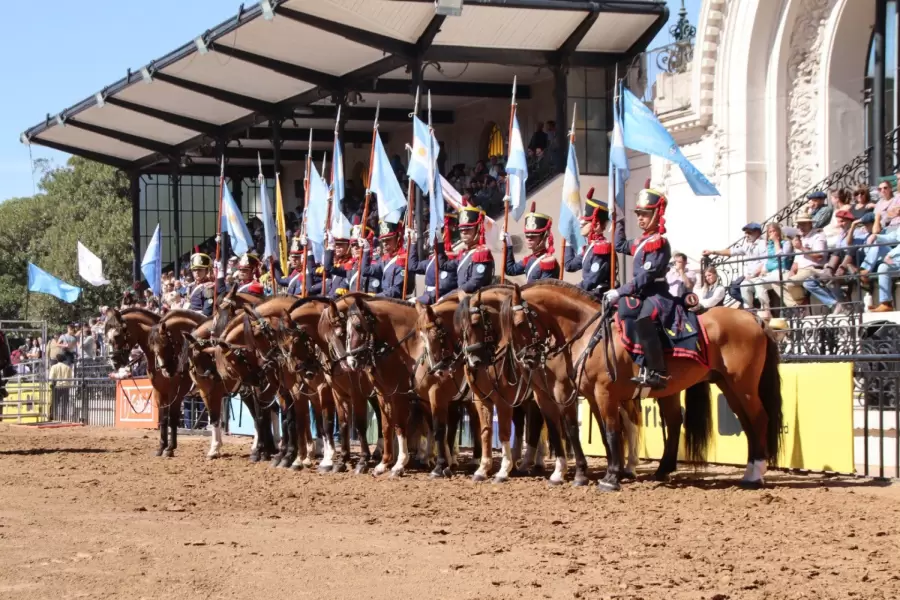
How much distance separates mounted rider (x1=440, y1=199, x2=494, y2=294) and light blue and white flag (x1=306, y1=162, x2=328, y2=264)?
570cm

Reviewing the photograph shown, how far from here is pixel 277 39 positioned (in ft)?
82.3

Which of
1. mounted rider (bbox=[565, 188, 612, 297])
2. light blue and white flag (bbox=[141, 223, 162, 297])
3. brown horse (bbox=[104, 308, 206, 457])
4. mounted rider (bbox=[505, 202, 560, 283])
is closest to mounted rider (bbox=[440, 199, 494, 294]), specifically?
mounted rider (bbox=[505, 202, 560, 283])

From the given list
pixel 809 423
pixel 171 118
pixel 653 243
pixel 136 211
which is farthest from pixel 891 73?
pixel 136 211

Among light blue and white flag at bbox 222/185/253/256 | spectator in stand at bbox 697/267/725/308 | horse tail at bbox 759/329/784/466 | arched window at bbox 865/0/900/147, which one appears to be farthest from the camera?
light blue and white flag at bbox 222/185/253/256

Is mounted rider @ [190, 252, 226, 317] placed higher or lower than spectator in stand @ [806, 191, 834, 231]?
lower

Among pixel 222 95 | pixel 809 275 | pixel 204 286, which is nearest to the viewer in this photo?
pixel 809 275

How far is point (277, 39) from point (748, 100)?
29.8 feet

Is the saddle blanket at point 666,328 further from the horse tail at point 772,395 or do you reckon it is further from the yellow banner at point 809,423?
the yellow banner at point 809,423

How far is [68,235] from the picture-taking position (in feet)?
170

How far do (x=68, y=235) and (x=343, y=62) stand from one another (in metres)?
29.0

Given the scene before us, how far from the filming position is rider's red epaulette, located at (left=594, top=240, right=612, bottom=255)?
1373 centimetres

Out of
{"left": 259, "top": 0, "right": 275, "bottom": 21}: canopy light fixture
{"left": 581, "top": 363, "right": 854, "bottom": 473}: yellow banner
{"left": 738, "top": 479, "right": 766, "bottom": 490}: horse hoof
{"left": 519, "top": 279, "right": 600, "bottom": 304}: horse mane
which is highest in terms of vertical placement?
{"left": 259, "top": 0, "right": 275, "bottom": 21}: canopy light fixture

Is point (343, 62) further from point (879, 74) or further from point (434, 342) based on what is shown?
point (434, 342)

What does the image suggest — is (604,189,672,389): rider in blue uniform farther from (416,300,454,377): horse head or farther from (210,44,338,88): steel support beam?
(210,44,338,88): steel support beam
